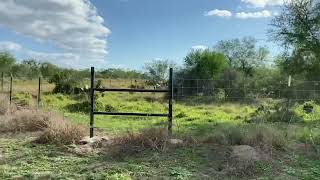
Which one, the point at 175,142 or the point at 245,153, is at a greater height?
the point at 175,142

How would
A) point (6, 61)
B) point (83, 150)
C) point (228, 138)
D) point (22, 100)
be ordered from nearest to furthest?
point (83, 150) < point (228, 138) < point (22, 100) < point (6, 61)

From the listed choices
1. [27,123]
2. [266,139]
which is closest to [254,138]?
[266,139]

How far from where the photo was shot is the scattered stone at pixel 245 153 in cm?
859

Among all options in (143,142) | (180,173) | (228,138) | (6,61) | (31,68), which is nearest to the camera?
(180,173)

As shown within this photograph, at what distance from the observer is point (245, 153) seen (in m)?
8.80

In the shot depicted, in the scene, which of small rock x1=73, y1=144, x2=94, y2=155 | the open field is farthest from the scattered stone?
small rock x1=73, y1=144, x2=94, y2=155

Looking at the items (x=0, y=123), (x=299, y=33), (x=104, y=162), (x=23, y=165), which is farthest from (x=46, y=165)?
(x=299, y=33)

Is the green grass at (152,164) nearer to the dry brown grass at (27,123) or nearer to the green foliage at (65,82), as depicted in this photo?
the dry brown grass at (27,123)

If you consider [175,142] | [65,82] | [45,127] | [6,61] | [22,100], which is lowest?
[175,142]

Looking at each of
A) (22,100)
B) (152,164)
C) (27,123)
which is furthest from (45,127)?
(22,100)

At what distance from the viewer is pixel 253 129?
1012 centimetres

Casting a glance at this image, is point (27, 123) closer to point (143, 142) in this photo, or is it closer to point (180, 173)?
point (143, 142)

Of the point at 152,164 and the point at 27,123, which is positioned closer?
the point at 152,164

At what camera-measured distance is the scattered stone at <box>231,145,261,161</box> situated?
8591mm
